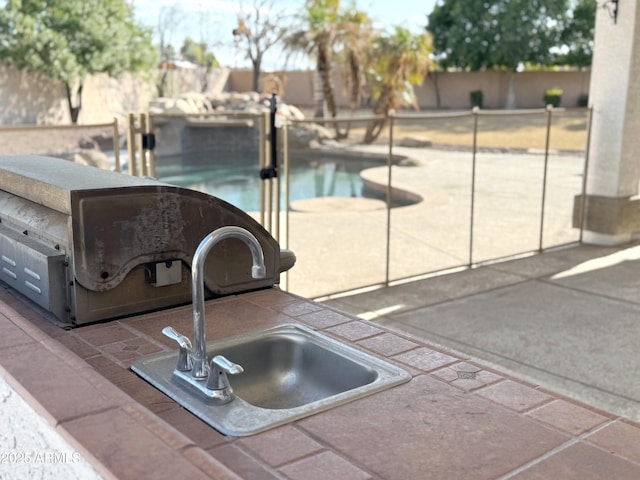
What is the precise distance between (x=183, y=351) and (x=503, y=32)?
37.1 m

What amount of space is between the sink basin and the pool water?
6731 mm

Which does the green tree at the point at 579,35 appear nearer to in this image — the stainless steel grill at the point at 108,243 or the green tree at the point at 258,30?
the green tree at the point at 258,30

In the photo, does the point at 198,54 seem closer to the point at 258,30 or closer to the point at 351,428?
the point at 258,30

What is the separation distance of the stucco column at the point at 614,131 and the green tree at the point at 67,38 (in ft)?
62.3

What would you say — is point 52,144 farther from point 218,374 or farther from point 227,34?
point 227,34

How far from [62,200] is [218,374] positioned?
82 centimetres

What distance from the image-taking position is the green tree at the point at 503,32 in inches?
1419

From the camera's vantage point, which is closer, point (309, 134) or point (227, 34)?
point (309, 134)

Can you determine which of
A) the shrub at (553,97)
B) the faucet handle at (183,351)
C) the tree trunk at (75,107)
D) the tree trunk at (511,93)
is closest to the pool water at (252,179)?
the faucet handle at (183,351)

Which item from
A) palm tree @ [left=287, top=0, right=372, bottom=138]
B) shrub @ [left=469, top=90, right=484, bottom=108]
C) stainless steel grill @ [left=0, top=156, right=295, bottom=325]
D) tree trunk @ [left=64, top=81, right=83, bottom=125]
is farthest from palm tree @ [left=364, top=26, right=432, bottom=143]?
stainless steel grill @ [left=0, top=156, right=295, bottom=325]

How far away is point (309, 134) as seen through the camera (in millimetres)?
19312

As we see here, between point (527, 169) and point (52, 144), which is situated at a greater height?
point (52, 144)

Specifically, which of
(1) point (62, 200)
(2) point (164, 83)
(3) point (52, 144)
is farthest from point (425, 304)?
(2) point (164, 83)

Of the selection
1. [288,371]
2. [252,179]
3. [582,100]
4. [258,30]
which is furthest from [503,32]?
[288,371]
